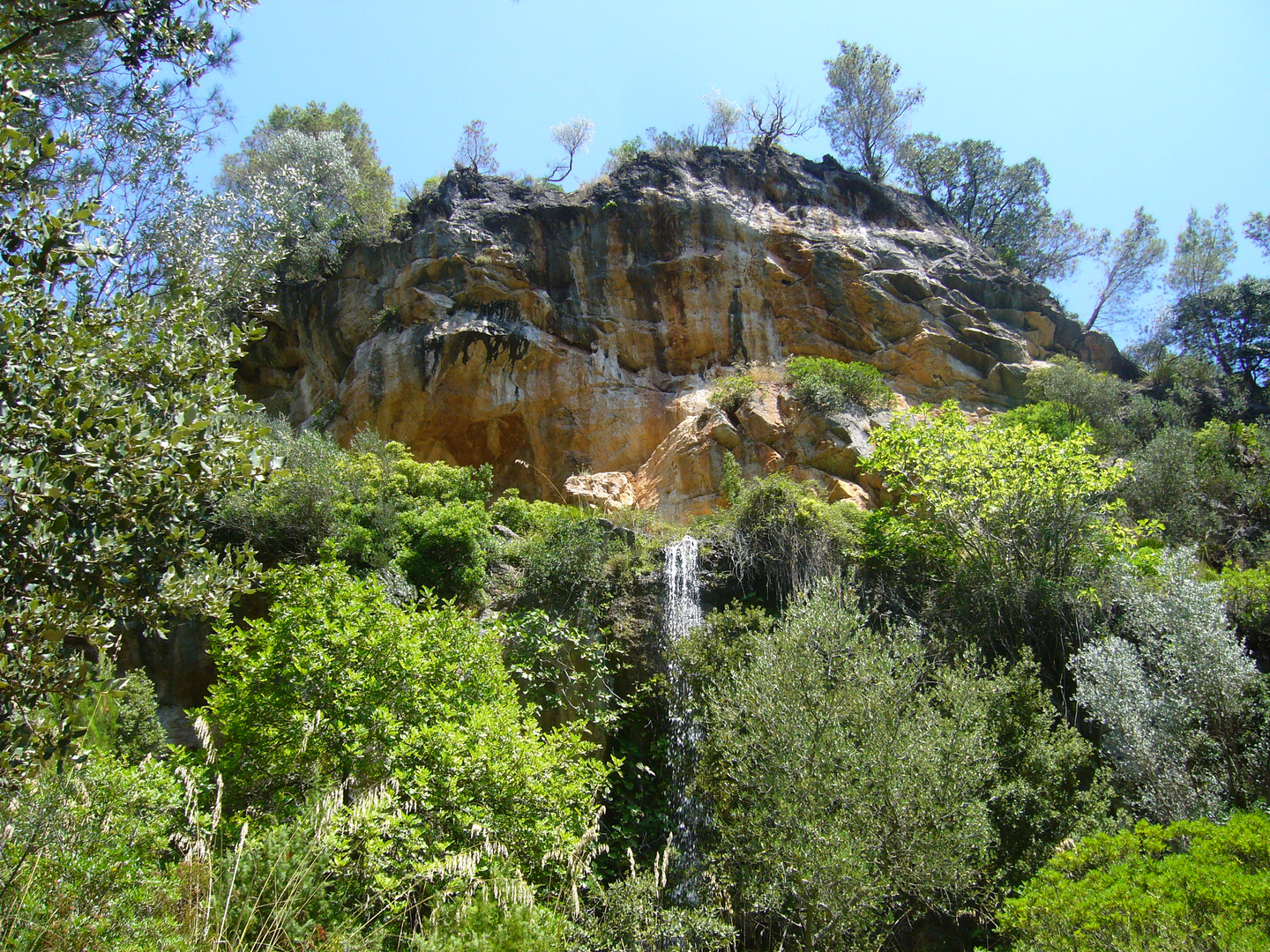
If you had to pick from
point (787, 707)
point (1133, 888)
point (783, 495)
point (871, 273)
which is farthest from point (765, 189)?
point (1133, 888)

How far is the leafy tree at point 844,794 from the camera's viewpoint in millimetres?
7316

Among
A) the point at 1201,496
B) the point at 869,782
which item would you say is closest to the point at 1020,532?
the point at 869,782

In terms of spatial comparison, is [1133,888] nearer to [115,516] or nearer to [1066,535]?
[1066,535]

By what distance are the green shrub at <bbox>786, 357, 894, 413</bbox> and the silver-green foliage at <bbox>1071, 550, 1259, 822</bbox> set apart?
8.19 metres

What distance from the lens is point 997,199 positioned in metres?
28.7

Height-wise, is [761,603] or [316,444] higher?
[316,444]

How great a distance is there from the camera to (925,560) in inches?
510

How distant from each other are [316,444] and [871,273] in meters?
15.7

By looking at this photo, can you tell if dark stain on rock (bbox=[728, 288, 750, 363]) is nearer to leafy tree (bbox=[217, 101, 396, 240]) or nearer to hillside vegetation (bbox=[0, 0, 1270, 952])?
hillside vegetation (bbox=[0, 0, 1270, 952])

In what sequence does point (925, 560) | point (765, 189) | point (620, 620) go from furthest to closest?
point (765, 189)
point (925, 560)
point (620, 620)

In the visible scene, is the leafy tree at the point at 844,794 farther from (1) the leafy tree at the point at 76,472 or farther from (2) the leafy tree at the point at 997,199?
(2) the leafy tree at the point at 997,199

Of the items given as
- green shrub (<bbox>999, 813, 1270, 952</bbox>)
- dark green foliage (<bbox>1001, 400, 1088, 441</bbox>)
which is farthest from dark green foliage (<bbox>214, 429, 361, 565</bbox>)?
dark green foliage (<bbox>1001, 400, 1088, 441</bbox>)

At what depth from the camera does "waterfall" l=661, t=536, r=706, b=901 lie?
9680mm

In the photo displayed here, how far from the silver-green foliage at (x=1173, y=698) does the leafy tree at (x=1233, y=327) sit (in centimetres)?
1830
